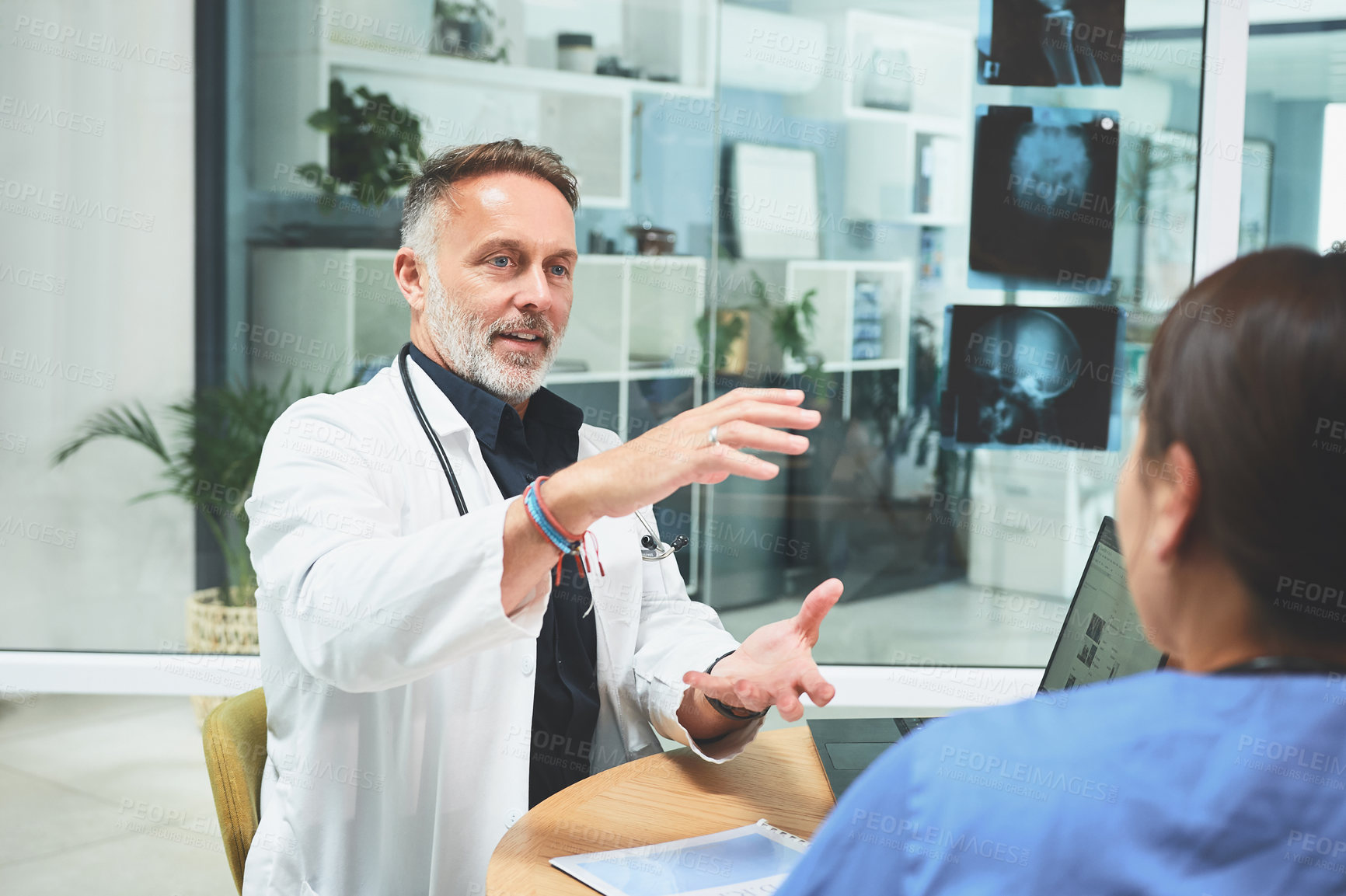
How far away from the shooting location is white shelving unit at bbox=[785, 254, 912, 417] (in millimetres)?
3178

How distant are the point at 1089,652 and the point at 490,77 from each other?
102 inches

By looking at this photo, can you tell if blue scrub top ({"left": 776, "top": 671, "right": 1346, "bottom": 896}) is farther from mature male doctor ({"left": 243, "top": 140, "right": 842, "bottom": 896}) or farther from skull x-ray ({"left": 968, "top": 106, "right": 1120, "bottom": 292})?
skull x-ray ({"left": 968, "top": 106, "right": 1120, "bottom": 292})

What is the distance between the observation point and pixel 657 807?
1402 mm

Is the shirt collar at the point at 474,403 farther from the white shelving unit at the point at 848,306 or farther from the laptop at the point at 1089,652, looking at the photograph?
the white shelving unit at the point at 848,306

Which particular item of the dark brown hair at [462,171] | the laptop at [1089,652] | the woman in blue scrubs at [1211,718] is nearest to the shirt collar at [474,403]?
the dark brown hair at [462,171]

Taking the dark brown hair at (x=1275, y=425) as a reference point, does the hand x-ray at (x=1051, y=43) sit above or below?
above

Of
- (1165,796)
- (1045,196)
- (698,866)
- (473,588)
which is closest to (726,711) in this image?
(698,866)

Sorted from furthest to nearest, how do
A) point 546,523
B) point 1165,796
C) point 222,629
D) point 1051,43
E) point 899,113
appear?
point 222,629
point 899,113
point 1051,43
point 546,523
point 1165,796

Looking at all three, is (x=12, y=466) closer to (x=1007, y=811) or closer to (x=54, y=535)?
(x=54, y=535)

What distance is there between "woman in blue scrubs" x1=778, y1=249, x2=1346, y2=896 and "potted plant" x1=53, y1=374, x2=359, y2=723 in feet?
9.52

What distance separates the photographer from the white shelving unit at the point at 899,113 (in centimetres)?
311

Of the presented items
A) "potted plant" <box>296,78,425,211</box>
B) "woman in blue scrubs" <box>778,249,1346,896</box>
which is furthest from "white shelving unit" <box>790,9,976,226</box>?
"woman in blue scrubs" <box>778,249,1346,896</box>

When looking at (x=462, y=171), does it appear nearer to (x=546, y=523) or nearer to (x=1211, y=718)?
(x=546, y=523)

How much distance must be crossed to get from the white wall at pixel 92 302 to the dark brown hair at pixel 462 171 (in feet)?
6.11
